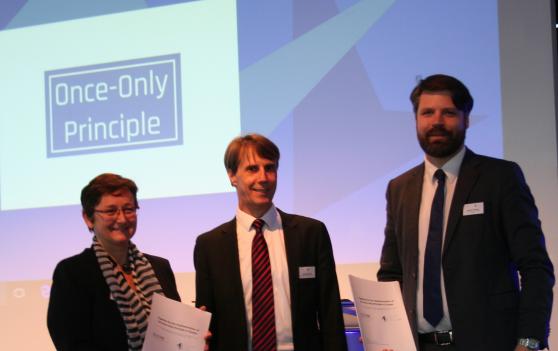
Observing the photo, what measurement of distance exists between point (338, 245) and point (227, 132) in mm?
1007

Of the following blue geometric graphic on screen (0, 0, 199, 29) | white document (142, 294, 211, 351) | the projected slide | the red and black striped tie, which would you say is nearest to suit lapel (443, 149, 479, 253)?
the red and black striped tie

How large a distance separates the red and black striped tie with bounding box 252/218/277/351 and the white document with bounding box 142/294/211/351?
8.4 inches

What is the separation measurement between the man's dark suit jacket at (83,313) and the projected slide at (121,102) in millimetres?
1842

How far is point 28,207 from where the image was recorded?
540 centimetres

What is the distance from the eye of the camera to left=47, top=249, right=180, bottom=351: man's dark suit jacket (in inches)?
122

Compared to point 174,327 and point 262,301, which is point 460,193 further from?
point 174,327

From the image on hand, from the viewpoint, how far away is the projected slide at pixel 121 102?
5.06 m

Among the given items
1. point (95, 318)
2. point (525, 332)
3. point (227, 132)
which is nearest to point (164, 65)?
point (227, 132)

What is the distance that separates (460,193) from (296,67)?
7.00 feet

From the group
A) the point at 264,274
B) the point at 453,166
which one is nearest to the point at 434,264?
the point at 453,166

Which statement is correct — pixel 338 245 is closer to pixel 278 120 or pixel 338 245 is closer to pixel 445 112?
pixel 278 120

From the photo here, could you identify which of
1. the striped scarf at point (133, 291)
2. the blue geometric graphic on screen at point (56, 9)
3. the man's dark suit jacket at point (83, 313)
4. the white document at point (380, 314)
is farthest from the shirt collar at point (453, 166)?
the blue geometric graphic on screen at point (56, 9)

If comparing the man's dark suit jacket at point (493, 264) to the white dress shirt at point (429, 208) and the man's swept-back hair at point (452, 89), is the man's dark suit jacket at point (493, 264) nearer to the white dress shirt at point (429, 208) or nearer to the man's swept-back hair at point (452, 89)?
the white dress shirt at point (429, 208)

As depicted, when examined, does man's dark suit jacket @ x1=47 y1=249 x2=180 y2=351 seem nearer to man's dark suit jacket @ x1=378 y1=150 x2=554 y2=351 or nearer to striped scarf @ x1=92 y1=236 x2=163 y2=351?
striped scarf @ x1=92 y1=236 x2=163 y2=351
